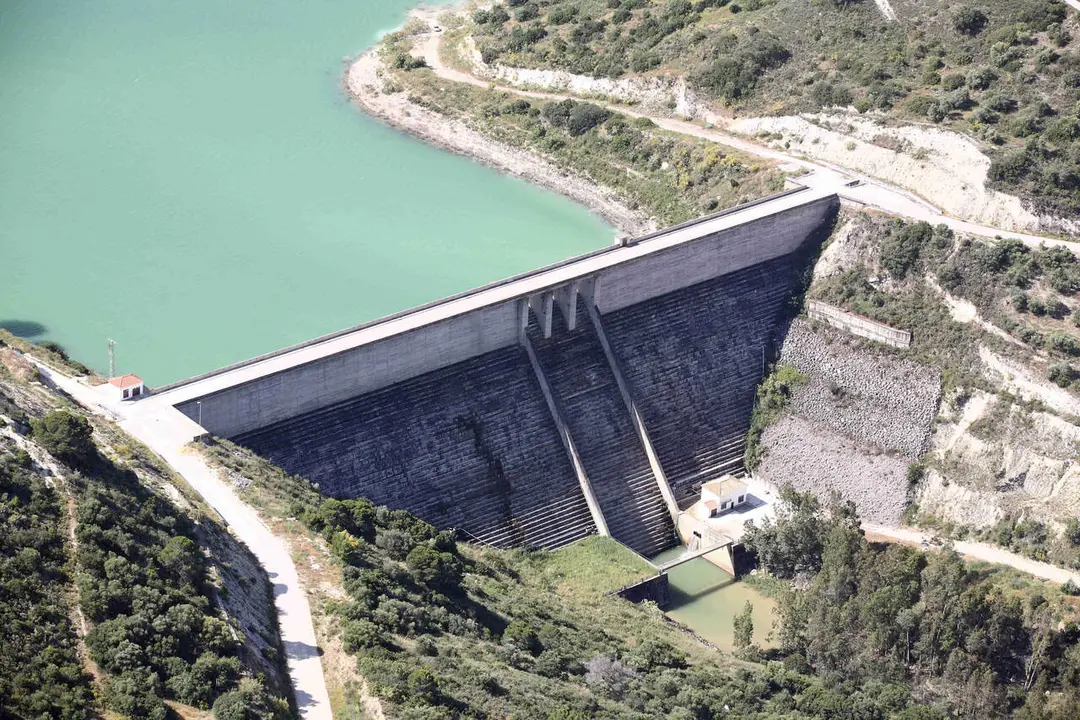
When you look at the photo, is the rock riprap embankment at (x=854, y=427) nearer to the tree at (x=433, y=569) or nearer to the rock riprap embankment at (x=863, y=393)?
the rock riprap embankment at (x=863, y=393)

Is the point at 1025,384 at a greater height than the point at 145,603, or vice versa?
the point at 1025,384

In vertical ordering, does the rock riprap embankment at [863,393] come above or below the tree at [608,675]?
above

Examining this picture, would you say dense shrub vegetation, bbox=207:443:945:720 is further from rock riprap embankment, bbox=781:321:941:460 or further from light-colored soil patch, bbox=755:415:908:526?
rock riprap embankment, bbox=781:321:941:460

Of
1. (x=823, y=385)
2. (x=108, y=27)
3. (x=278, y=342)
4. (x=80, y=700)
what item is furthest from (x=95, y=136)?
(x=80, y=700)

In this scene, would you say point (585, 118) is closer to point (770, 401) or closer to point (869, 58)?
point (869, 58)

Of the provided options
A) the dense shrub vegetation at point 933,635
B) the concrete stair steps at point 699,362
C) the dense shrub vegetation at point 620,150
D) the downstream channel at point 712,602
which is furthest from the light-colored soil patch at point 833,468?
the dense shrub vegetation at point 620,150

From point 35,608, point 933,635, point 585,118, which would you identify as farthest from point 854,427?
point 35,608
